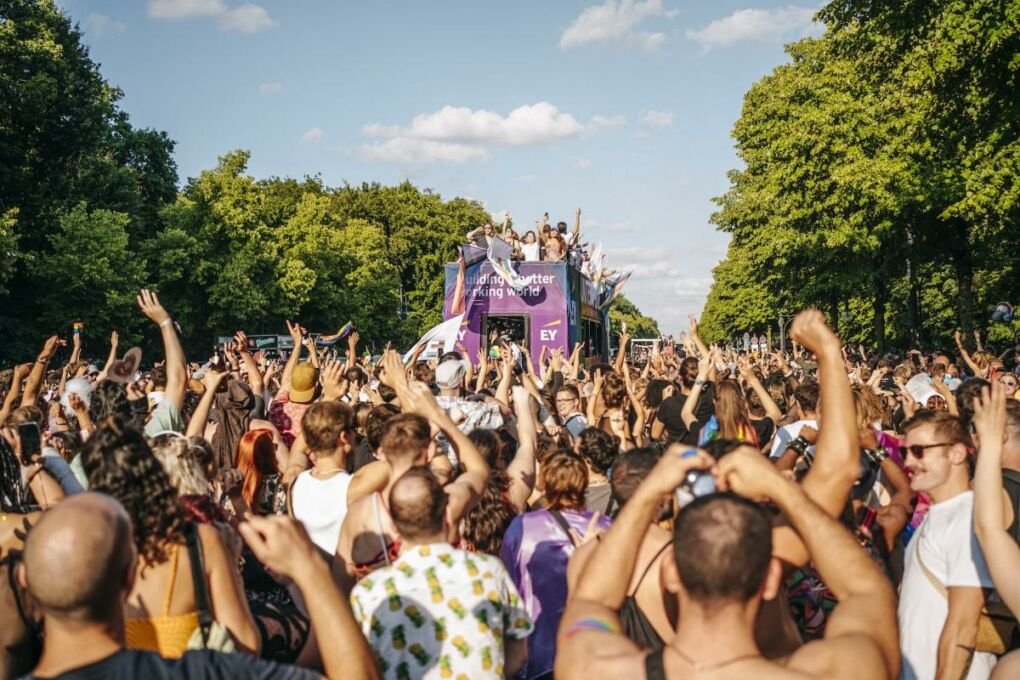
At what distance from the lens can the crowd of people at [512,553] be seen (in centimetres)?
232

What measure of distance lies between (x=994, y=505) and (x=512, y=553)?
6.37 feet

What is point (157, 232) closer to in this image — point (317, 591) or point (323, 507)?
point (323, 507)

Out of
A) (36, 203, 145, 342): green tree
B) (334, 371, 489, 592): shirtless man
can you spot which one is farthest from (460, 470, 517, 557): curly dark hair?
(36, 203, 145, 342): green tree

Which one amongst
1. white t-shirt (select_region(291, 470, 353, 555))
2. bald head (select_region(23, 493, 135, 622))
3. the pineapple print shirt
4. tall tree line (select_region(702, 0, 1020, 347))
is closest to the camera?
bald head (select_region(23, 493, 135, 622))

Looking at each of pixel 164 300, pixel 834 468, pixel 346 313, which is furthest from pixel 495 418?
pixel 346 313

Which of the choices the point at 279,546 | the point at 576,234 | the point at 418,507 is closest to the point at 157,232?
the point at 576,234

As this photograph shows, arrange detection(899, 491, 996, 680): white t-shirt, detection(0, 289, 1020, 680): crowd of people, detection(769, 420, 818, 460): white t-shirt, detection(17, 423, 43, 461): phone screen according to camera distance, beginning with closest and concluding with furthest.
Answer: detection(0, 289, 1020, 680): crowd of people → detection(899, 491, 996, 680): white t-shirt → detection(17, 423, 43, 461): phone screen → detection(769, 420, 818, 460): white t-shirt

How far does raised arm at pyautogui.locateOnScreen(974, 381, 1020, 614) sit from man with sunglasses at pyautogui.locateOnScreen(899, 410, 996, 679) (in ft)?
0.49

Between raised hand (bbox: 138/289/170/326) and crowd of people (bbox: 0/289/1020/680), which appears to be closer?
crowd of people (bbox: 0/289/1020/680)

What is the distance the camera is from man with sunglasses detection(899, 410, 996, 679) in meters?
3.41

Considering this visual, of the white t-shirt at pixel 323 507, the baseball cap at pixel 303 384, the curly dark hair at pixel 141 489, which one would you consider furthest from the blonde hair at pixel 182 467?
the baseball cap at pixel 303 384

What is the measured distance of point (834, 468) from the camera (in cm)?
286

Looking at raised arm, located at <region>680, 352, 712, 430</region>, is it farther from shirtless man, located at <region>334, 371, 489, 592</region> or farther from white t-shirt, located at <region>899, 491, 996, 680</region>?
white t-shirt, located at <region>899, 491, 996, 680</region>

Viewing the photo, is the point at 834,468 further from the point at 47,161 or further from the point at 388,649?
the point at 47,161
